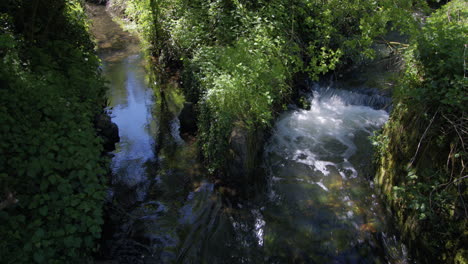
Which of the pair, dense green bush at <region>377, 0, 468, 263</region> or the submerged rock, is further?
the submerged rock

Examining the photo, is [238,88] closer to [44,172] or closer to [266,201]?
[266,201]

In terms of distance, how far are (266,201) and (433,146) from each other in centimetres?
285

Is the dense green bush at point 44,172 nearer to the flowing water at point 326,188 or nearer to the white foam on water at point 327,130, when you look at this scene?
the flowing water at point 326,188

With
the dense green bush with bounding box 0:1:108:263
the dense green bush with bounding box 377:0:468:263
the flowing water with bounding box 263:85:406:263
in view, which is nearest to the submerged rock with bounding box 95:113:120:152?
the dense green bush with bounding box 0:1:108:263

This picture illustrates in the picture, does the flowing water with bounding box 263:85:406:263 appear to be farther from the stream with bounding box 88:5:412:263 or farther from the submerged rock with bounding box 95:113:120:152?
the submerged rock with bounding box 95:113:120:152

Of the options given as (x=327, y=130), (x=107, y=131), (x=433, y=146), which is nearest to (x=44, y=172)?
(x=107, y=131)

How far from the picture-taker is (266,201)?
19.0ft

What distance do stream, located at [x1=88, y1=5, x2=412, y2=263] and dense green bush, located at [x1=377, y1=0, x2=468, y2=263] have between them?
0.65 metres

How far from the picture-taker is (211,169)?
233 inches

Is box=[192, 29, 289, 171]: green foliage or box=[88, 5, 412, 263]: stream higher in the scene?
box=[192, 29, 289, 171]: green foliage

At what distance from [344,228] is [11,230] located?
4.65 m

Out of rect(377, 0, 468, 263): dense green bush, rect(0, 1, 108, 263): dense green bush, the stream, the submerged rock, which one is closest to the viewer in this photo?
rect(0, 1, 108, 263): dense green bush

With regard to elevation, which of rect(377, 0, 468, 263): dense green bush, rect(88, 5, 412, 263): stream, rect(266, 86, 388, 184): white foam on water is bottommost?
rect(88, 5, 412, 263): stream

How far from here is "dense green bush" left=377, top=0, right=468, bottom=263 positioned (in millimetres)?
3898
